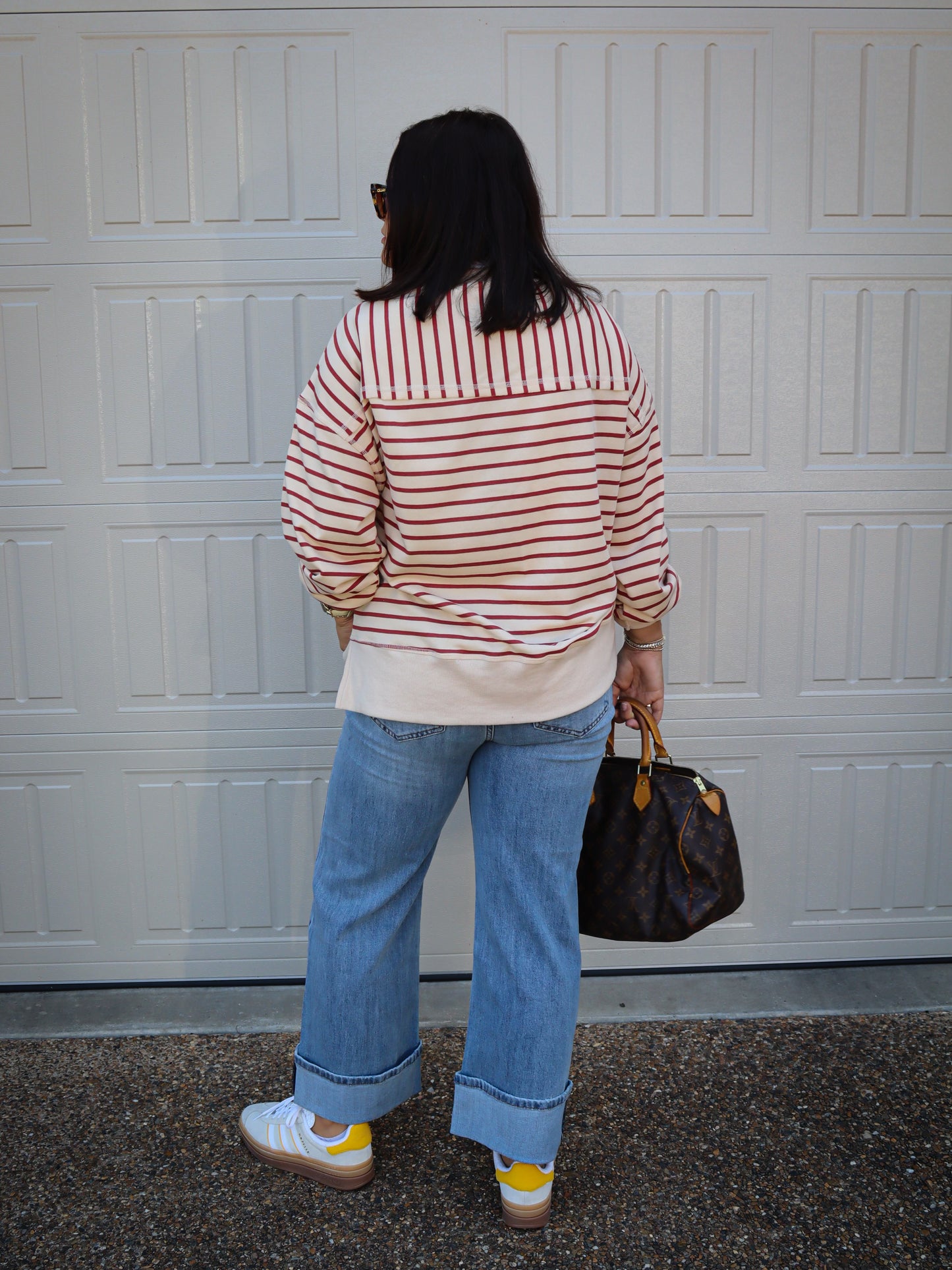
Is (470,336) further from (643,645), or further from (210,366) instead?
(210,366)

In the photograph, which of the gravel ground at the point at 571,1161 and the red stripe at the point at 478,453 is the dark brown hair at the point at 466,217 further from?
the gravel ground at the point at 571,1161

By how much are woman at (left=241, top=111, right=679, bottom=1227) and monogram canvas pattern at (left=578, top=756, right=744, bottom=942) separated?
0.41ft

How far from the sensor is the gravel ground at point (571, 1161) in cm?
146

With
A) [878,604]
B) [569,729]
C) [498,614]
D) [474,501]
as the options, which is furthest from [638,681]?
[878,604]

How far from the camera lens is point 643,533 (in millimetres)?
1470

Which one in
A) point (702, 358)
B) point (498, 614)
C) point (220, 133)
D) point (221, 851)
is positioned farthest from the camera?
point (221, 851)

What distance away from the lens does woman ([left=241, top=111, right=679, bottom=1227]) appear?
4.09 ft

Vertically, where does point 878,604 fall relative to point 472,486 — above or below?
below

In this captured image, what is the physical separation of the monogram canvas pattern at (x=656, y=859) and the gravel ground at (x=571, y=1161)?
0.41 meters

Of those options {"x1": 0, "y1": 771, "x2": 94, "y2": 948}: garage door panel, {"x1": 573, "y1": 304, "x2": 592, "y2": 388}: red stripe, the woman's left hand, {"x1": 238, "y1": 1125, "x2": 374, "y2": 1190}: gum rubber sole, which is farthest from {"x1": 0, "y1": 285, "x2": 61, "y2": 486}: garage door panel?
{"x1": 238, "y1": 1125, "x2": 374, "y2": 1190}: gum rubber sole

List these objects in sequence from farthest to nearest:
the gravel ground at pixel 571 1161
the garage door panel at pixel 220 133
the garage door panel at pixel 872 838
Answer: the garage door panel at pixel 872 838 < the garage door panel at pixel 220 133 < the gravel ground at pixel 571 1161

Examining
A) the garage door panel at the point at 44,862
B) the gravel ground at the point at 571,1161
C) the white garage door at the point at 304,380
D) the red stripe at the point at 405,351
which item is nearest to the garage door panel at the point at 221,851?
the white garage door at the point at 304,380

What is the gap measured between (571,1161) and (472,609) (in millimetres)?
985

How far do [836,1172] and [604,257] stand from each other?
172cm
